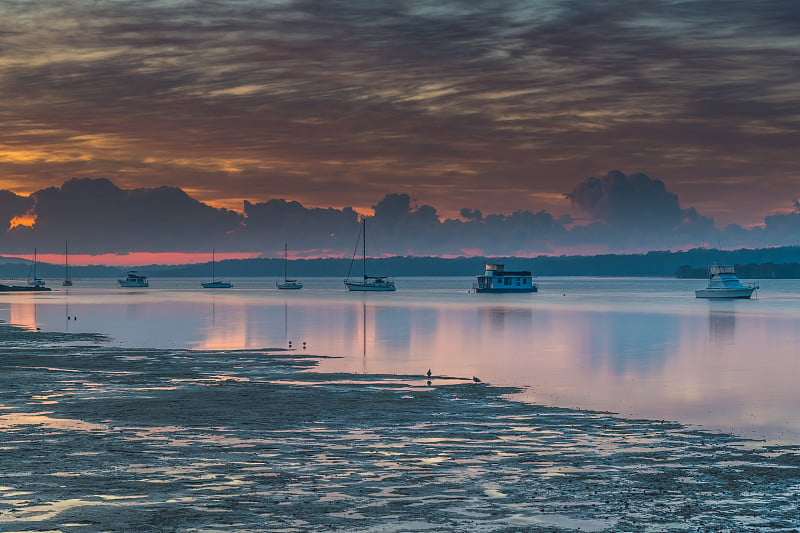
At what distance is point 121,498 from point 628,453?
12.2m

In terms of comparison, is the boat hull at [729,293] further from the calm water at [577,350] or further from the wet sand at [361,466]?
the wet sand at [361,466]

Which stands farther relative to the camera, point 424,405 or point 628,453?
point 424,405

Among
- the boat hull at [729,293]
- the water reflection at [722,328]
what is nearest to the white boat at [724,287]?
the boat hull at [729,293]

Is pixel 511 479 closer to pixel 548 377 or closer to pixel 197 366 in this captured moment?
pixel 548 377

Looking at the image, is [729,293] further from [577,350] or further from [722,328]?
[577,350]

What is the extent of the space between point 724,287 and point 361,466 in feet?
580

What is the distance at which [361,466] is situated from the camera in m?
20.9

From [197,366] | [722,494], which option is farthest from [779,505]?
[197,366]

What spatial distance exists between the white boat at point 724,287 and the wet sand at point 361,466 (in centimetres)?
16013

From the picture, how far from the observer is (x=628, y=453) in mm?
22859

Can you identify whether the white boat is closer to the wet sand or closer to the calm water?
the calm water

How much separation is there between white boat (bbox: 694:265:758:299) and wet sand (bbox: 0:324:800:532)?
525 feet

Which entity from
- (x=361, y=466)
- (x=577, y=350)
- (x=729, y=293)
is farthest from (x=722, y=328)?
(x=729, y=293)

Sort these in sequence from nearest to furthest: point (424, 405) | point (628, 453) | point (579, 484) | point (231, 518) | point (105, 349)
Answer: point (231, 518)
point (579, 484)
point (628, 453)
point (424, 405)
point (105, 349)
